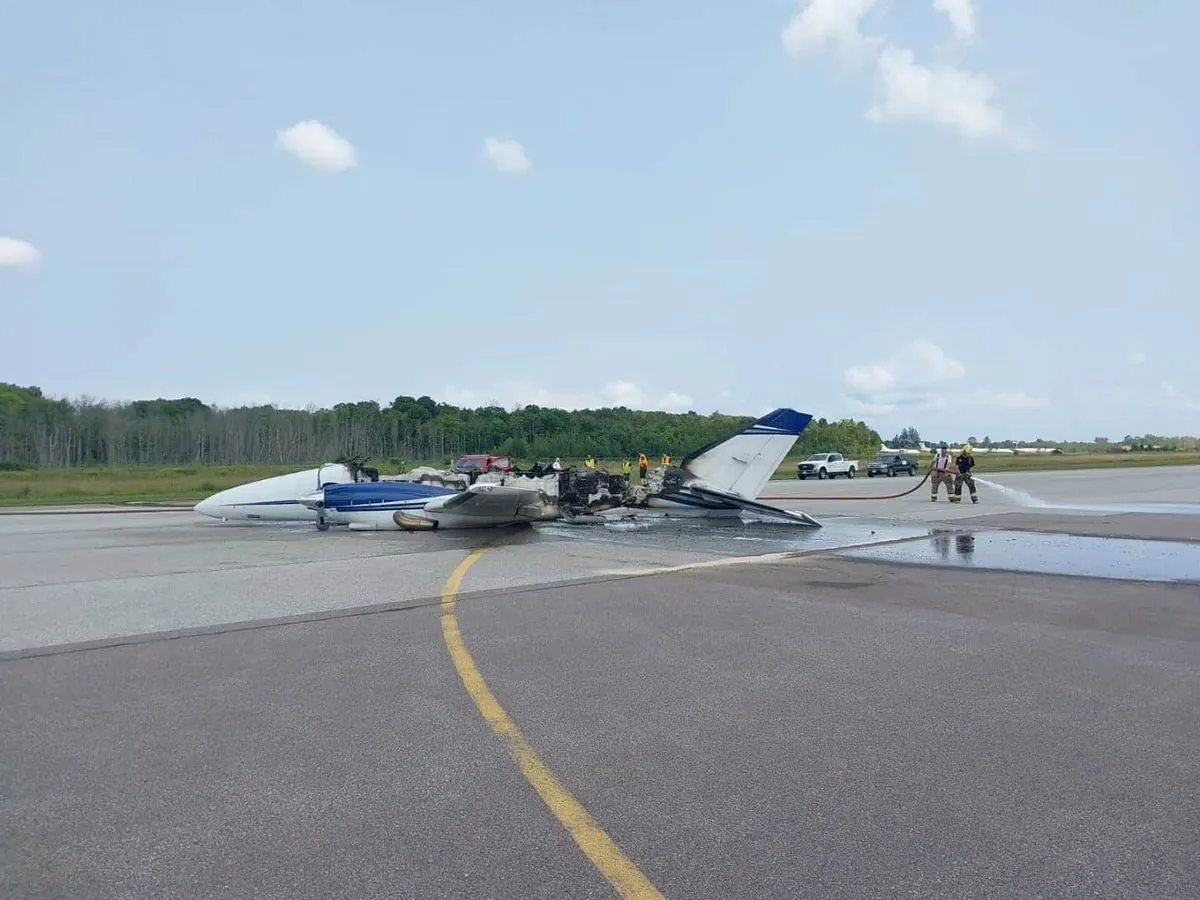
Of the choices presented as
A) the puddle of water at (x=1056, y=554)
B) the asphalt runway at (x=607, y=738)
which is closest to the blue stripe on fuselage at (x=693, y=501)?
the puddle of water at (x=1056, y=554)

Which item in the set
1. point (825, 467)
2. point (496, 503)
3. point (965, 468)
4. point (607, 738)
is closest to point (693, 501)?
point (496, 503)

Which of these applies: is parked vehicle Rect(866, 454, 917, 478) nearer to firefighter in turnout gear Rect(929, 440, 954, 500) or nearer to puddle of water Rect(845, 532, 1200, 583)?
firefighter in turnout gear Rect(929, 440, 954, 500)

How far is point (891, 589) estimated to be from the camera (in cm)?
1028

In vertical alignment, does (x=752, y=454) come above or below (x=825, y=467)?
above

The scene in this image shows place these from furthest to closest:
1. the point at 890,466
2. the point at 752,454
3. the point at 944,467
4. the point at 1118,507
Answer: the point at 890,466 → the point at 944,467 → the point at 1118,507 → the point at 752,454

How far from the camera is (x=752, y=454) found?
18.6 meters

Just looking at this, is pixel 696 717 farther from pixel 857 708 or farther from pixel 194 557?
pixel 194 557

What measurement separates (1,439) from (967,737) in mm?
88942

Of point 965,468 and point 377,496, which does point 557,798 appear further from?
point 965,468

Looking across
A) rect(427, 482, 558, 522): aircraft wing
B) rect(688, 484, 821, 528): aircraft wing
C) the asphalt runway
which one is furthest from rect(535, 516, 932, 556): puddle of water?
the asphalt runway

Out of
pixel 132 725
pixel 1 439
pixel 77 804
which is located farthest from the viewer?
pixel 1 439

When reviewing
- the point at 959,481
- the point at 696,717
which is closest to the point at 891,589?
the point at 696,717

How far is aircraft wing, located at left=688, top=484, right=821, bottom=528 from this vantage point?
18219mm

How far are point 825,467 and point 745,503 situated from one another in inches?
1292
